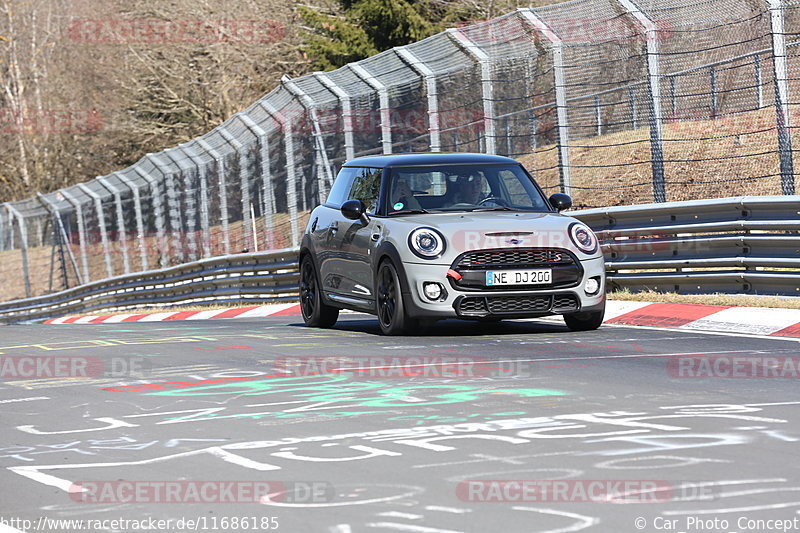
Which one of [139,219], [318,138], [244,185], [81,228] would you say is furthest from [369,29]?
[318,138]

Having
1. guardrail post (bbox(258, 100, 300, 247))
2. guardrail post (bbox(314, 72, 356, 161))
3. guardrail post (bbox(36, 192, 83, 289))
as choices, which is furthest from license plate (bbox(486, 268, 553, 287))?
guardrail post (bbox(36, 192, 83, 289))

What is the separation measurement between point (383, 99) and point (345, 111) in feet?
3.75

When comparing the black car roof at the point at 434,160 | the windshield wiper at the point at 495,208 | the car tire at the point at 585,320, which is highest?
Answer: the black car roof at the point at 434,160

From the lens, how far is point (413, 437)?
6672mm

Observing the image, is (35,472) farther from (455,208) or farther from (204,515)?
(455,208)

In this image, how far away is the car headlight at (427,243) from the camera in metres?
11.7

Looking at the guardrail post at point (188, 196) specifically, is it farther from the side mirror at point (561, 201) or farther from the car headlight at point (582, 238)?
the car headlight at point (582, 238)

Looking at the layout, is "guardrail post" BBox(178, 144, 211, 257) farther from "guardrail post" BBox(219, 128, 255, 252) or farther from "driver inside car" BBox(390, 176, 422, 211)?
"driver inside car" BBox(390, 176, 422, 211)

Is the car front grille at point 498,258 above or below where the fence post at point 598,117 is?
below

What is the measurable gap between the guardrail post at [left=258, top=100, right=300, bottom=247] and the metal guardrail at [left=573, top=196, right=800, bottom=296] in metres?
7.10

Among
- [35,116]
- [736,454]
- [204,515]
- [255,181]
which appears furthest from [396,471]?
[35,116]

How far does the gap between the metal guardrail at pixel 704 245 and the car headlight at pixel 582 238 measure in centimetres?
194

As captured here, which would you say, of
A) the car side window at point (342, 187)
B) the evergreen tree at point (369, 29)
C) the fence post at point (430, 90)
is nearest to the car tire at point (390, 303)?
the car side window at point (342, 187)

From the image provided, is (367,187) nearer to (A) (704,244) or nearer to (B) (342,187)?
(B) (342,187)
